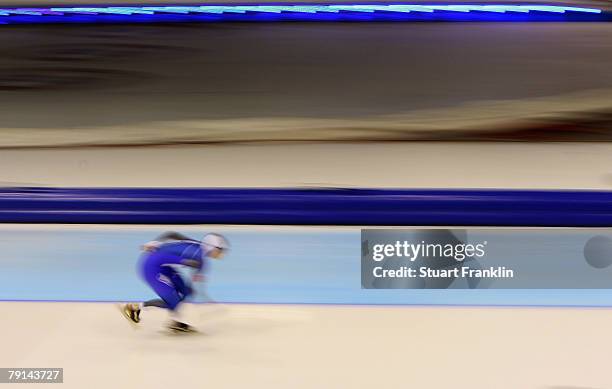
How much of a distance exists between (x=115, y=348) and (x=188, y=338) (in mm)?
144

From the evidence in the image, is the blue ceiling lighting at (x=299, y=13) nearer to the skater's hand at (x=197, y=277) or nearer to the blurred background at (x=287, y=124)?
the blurred background at (x=287, y=124)

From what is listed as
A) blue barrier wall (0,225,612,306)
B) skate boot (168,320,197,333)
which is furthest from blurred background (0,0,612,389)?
skate boot (168,320,197,333)

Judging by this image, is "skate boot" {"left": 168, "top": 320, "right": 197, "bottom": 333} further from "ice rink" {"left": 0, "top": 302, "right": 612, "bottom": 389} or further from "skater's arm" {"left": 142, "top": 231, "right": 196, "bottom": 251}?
"skater's arm" {"left": 142, "top": 231, "right": 196, "bottom": 251}

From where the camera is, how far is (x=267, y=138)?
1774mm

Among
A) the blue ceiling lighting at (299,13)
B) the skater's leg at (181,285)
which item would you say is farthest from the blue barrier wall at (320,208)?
Result: the blue ceiling lighting at (299,13)

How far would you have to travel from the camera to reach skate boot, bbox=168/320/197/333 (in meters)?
1.20

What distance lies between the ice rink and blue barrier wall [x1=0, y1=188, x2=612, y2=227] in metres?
0.19

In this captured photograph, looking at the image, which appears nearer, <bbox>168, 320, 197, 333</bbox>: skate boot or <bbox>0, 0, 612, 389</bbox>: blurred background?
<bbox>168, 320, 197, 333</bbox>: skate boot

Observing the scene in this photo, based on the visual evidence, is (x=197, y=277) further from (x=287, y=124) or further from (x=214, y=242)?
(x=287, y=124)

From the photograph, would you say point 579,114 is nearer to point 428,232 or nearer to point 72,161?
point 428,232

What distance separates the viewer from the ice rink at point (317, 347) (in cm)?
108

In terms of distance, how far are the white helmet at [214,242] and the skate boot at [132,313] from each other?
20cm

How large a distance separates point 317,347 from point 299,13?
108 centimetres

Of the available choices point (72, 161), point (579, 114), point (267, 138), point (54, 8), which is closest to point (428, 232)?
point (267, 138)
